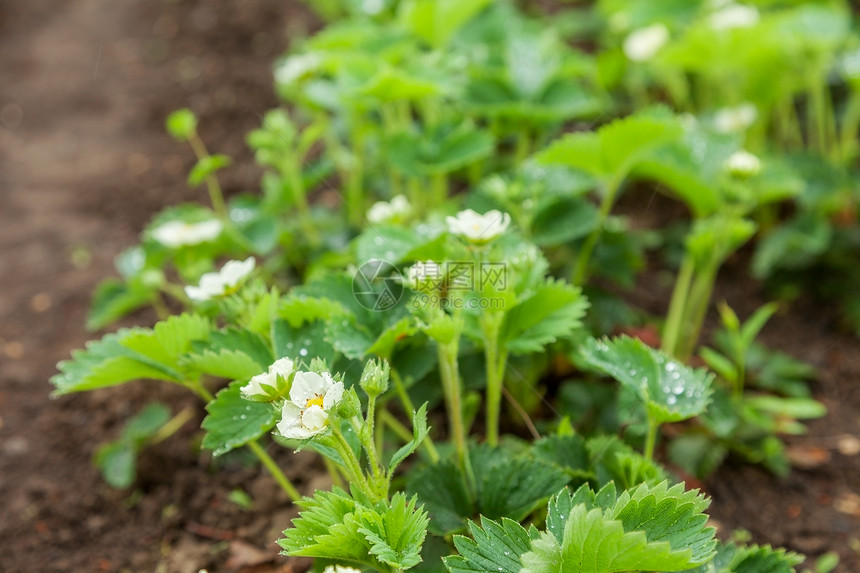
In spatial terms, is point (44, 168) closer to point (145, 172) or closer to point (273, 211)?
point (145, 172)

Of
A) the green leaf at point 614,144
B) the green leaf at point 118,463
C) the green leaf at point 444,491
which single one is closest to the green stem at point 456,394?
the green leaf at point 444,491

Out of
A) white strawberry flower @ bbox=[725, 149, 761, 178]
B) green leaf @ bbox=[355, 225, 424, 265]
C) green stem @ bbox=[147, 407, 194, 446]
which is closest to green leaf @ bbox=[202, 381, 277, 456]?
green leaf @ bbox=[355, 225, 424, 265]

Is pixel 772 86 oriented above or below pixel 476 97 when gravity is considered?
below

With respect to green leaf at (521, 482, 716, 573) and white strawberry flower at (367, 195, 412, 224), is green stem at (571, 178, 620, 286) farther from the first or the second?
green leaf at (521, 482, 716, 573)

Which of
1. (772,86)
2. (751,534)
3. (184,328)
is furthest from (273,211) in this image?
(772,86)

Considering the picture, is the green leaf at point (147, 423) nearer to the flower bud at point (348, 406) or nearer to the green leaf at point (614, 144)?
the flower bud at point (348, 406)

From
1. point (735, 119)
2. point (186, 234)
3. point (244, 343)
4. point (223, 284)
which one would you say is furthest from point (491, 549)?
point (735, 119)
